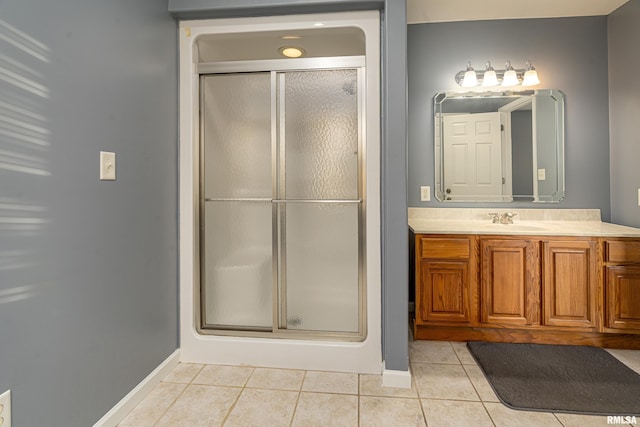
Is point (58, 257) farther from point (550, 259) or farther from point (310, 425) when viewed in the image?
point (550, 259)

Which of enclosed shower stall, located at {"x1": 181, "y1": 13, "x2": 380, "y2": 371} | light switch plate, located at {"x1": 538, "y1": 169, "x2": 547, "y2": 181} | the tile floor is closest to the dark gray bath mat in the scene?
the tile floor

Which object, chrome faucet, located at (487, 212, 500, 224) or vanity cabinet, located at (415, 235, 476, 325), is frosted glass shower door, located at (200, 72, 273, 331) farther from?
chrome faucet, located at (487, 212, 500, 224)

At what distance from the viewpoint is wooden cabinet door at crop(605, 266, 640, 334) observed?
2371 mm

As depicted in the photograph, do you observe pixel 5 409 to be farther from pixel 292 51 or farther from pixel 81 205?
pixel 292 51

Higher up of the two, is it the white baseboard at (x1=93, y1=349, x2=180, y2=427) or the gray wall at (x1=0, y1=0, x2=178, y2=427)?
the gray wall at (x1=0, y1=0, x2=178, y2=427)

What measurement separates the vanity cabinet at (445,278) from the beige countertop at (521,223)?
0.10m

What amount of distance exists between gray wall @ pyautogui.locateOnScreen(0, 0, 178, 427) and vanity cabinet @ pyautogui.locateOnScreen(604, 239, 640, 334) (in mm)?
2898

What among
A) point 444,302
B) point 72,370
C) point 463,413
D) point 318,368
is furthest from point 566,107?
point 72,370

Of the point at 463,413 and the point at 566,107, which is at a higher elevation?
Answer: the point at 566,107

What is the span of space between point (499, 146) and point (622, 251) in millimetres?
1159

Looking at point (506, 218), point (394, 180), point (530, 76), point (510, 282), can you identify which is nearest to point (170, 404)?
point (394, 180)

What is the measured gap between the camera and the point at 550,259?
246 centimetres

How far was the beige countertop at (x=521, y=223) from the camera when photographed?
2.47 m

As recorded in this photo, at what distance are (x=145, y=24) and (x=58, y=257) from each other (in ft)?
4.34
